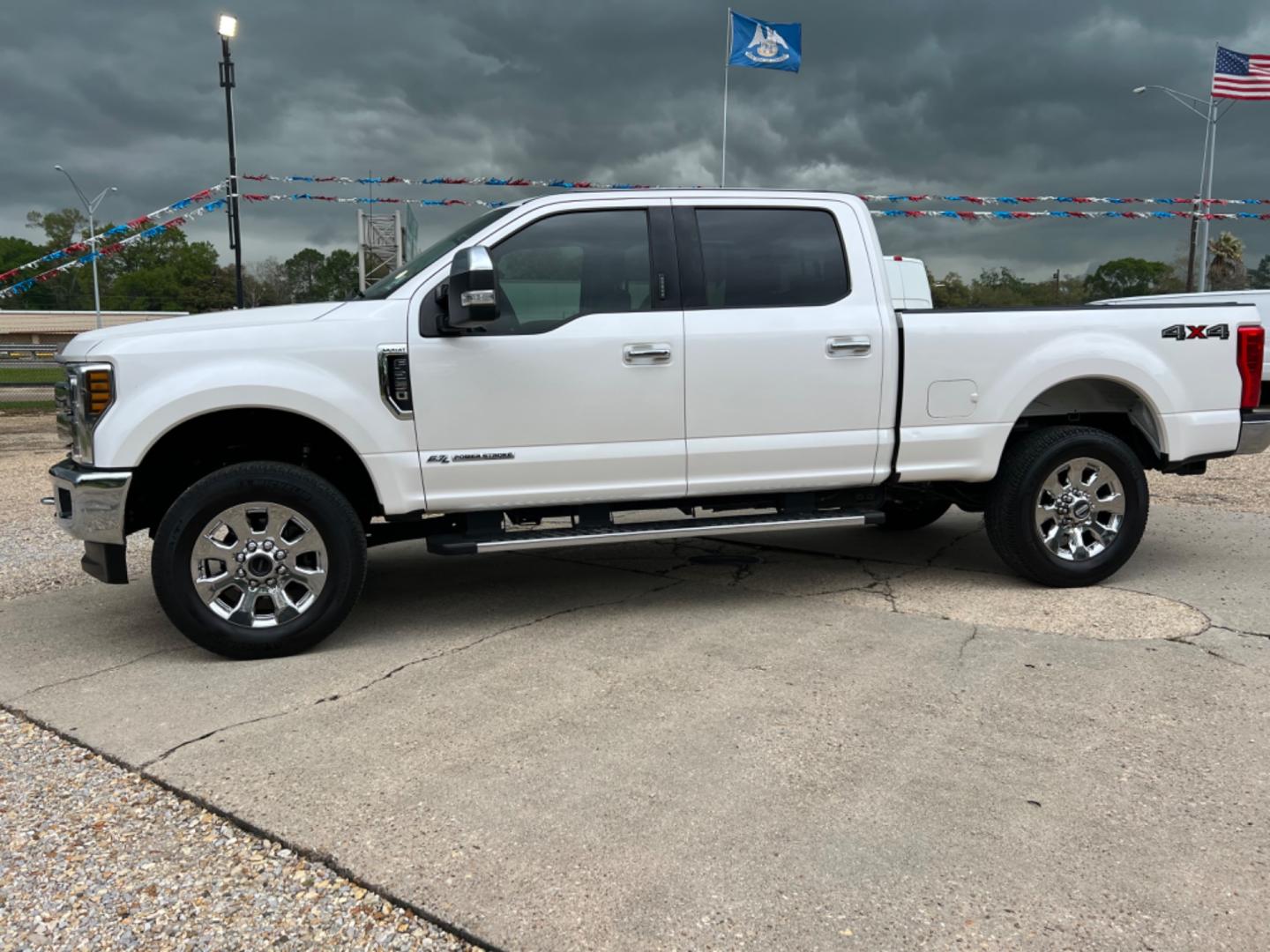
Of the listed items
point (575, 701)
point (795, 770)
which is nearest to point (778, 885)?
point (795, 770)

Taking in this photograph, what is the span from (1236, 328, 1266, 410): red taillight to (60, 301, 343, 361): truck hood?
15.8 ft

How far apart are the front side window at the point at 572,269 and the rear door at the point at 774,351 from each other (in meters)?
0.23

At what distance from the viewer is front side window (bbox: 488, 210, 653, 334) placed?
4.61m

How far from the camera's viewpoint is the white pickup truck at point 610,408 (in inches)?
168

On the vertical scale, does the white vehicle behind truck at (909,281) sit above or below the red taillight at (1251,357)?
above

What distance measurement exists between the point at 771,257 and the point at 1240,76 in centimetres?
2227

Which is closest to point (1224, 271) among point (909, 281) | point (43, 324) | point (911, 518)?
point (909, 281)

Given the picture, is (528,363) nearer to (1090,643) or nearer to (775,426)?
(775,426)

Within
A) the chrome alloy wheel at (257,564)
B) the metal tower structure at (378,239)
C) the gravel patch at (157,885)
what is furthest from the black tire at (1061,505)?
the metal tower structure at (378,239)

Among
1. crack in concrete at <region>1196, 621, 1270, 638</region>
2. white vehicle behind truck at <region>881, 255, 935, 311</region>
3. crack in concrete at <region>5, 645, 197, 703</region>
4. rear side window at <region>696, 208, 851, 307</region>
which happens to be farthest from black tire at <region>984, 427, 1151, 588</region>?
white vehicle behind truck at <region>881, 255, 935, 311</region>

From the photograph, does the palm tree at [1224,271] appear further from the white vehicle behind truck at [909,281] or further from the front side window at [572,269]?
the front side window at [572,269]

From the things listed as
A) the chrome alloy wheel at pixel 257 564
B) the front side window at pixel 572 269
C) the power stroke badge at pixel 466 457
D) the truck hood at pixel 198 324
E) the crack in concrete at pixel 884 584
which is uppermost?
the front side window at pixel 572 269

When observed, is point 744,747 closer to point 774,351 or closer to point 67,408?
point 774,351

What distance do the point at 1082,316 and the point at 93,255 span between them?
59.5 feet
